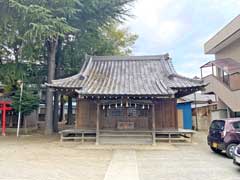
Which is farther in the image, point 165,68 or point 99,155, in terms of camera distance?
point 165,68

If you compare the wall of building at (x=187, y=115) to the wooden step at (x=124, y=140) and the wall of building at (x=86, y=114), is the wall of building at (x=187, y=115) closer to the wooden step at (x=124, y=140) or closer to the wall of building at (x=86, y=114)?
the wooden step at (x=124, y=140)

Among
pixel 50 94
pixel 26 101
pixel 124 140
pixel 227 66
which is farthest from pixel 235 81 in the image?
pixel 26 101

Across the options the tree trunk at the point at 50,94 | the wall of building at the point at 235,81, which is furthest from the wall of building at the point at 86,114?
the wall of building at the point at 235,81

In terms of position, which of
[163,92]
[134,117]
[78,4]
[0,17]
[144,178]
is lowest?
[144,178]

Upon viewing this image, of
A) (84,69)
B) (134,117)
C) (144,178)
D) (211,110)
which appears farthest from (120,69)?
(144,178)

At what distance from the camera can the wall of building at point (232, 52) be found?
699 inches

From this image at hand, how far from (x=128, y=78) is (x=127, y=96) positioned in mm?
2720

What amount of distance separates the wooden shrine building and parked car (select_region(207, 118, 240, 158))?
3175mm

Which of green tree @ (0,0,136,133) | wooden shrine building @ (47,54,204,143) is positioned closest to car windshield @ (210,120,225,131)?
wooden shrine building @ (47,54,204,143)

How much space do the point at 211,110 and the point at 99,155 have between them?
14413 mm

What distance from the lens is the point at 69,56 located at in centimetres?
2112

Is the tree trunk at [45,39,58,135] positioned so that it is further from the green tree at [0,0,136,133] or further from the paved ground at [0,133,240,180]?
the paved ground at [0,133,240,180]

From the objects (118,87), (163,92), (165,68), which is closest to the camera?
(163,92)

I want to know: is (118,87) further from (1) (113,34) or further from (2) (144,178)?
(1) (113,34)
